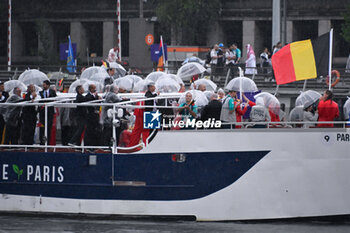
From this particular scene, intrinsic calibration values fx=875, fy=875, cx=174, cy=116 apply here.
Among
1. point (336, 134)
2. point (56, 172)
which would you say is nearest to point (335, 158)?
point (336, 134)

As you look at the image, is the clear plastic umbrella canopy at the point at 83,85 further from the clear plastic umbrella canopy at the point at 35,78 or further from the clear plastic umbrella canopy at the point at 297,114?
the clear plastic umbrella canopy at the point at 297,114

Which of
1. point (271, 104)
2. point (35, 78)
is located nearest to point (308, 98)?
point (271, 104)

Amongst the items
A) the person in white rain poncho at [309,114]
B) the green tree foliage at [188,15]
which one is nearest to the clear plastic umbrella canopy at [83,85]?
the person in white rain poncho at [309,114]

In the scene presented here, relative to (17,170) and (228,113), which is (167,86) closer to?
(228,113)

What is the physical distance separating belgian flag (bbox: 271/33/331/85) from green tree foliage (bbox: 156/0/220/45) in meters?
32.1

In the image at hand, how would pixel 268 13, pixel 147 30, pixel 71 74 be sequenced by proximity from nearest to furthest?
pixel 71 74 < pixel 147 30 < pixel 268 13

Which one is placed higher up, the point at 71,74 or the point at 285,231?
the point at 71,74

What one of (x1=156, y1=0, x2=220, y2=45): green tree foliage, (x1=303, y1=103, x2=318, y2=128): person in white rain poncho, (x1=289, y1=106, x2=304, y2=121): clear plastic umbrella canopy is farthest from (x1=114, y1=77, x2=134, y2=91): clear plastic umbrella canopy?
(x1=156, y1=0, x2=220, y2=45): green tree foliage

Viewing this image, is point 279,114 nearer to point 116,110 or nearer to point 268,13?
point 116,110

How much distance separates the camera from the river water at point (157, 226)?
49.1 feet

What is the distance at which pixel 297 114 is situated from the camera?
15758 mm

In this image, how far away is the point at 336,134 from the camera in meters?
15.3

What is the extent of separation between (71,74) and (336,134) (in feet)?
47.8

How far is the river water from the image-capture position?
14961 mm
